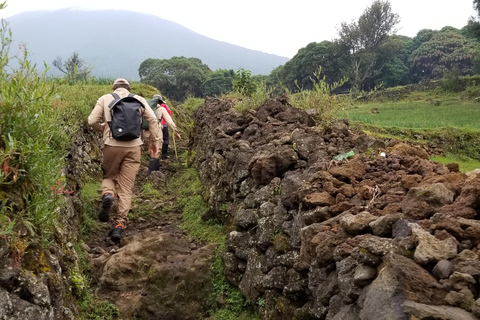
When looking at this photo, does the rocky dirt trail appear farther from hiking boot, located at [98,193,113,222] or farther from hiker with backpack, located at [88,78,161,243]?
hiker with backpack, located at [88,78,161,243]

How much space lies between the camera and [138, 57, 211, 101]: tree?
50.3 meters

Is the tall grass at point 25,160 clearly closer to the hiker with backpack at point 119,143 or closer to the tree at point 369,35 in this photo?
the hiker with backpack at point 119,143

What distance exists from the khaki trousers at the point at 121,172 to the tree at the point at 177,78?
4438 cm

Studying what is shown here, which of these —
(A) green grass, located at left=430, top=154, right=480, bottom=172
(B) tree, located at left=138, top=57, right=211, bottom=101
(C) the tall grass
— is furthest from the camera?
(B) tree, located at left=138, top=57, right=211, bottom=101

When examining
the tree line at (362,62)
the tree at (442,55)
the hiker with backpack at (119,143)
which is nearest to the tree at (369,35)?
the tree line at (362,62)

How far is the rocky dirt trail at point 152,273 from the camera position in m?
3.98

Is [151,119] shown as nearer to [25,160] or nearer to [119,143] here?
[119,143]

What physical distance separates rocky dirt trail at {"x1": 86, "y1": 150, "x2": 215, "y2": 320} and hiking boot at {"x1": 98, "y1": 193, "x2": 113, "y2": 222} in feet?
0.61

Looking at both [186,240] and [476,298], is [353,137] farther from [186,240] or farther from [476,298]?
[476,298]

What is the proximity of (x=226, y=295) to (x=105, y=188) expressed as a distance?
2.83m

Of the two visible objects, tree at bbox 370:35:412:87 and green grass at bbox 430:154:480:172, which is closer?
green grass at bbox 430:154:480:172

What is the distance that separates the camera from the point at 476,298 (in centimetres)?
177

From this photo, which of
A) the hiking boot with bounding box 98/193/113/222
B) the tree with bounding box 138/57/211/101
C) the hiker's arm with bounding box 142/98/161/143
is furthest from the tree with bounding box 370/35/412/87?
the hiking boot with bounding box 98/193/113/222

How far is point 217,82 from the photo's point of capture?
1884 inches
